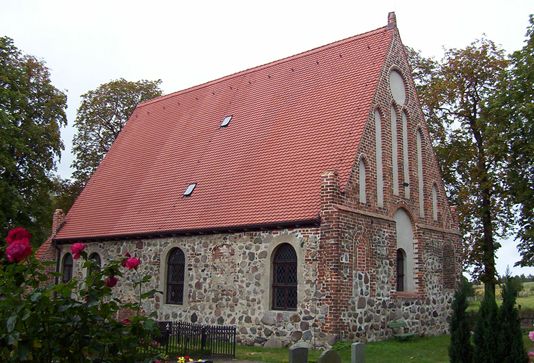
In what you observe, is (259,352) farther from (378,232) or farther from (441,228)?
(441,228)

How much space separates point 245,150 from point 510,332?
457 inches

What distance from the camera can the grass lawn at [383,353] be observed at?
44.7 feet

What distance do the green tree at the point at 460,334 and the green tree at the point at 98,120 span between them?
25.9 meters

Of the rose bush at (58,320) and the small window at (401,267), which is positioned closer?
the rose bush at (58,320)

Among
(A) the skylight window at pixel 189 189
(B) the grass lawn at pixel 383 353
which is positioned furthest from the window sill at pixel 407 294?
(A) the skylight window at pixel 189 189

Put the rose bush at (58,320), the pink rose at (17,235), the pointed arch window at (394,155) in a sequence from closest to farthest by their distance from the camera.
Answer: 1. the rose bush at (58,320)
2. the pink rose at (17,235)
3. the pointed arch window at (394,155)

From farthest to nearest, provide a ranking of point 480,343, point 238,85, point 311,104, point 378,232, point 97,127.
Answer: point 97,127, point 238,85, point 311,104, point 378,232, point 480,343

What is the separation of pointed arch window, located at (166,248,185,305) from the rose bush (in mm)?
13613

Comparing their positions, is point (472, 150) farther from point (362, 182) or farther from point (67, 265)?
point (67, 265)

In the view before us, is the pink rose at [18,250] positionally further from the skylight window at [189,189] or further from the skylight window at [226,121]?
the skylight window at [226,121]

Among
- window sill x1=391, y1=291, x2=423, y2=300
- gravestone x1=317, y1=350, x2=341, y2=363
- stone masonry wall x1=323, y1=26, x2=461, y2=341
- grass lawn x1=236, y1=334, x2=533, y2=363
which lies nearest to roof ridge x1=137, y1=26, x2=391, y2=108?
stone masonry wall x1=323, y1=26, x2=461, y2=341

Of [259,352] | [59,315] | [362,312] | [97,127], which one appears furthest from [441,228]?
[97,127]

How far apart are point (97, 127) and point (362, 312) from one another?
875 inches

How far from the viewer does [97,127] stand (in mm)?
32875
